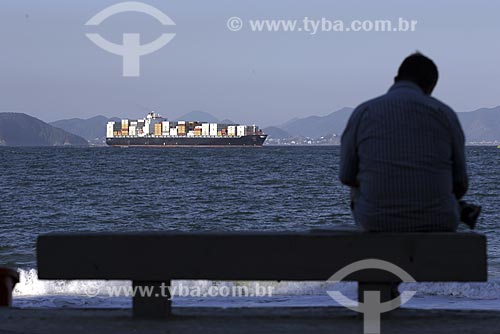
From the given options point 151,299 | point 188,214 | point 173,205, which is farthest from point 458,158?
point 173,205

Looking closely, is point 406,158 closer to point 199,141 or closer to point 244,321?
point 244,321

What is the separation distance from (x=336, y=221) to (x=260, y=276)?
1979 centimetres

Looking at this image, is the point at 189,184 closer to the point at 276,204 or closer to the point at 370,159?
the point at 276,204

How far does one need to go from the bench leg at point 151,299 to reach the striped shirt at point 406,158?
1057mm

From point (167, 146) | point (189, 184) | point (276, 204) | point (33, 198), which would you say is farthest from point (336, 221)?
point (167, 146)

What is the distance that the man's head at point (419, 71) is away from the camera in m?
4.23

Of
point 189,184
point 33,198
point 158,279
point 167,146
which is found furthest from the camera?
point 167,146

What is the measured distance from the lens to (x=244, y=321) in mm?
Result: 4617

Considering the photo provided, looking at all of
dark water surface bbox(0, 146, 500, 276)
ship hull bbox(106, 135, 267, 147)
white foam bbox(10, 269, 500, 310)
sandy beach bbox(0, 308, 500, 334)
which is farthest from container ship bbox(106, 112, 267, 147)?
sandy beach bbox(0, 308, 500, 334)

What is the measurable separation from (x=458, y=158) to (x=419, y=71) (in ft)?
1.43

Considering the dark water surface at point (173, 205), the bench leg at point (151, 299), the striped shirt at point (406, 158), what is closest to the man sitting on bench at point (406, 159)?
the striped shirt at point (406, 158)

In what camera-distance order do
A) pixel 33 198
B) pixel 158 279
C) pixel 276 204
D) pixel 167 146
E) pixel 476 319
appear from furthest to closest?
pixel 167 146
pixel 33 198
pixel 276 204
pixel 476 319
pixel 158 279

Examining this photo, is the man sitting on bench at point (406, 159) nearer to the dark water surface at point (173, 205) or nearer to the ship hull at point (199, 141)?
the dark water surface at point (173, 205)

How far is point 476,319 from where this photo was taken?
4.67 meters
